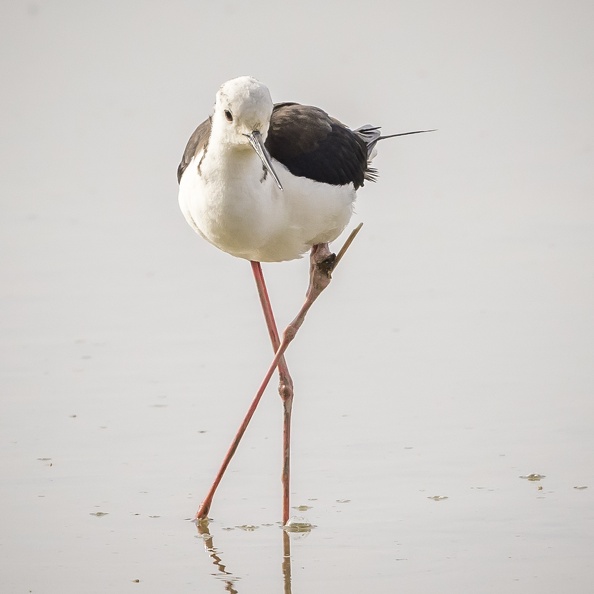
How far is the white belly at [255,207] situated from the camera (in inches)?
196

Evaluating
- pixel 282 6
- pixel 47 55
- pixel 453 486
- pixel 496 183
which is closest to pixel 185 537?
pixel 453 486

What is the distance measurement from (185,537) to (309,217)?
1.24m

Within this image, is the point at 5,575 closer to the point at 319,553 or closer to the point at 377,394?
the point at 319,553

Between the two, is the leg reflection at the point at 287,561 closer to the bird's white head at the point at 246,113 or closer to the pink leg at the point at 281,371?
the pink leg at the point at 281,371

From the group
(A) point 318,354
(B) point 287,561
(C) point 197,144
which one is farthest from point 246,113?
(A) point 318,354

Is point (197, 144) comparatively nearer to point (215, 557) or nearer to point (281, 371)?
point (281, 371)

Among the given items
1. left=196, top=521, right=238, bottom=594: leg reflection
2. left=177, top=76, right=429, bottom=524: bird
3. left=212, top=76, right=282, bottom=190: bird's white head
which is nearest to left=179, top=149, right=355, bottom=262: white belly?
left=177, top=76, right=429, bottom=524: bird

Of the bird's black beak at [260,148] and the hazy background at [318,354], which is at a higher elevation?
the bird's black beak at [260,148]

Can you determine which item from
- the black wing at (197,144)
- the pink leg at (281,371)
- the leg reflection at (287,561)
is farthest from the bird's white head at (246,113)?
the leg reflection at (287,561)

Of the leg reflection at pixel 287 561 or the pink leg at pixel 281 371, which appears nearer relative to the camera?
the leg reflection at pixel 287 561

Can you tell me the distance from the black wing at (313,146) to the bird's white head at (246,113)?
39 centimetres

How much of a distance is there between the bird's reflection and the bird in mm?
96

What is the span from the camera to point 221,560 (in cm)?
486

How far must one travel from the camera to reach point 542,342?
6.87m
